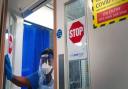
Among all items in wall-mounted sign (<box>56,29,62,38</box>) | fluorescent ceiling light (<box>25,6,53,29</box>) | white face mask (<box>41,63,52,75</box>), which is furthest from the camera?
fluorescent ceiling light (<box>25,6,53,29</box>)

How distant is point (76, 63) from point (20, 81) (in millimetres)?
806

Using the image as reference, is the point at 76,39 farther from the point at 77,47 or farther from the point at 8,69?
the point at 8,69

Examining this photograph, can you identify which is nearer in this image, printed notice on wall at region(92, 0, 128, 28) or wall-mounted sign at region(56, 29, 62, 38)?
printed notice on wall at region(92, 0, 128, 28)

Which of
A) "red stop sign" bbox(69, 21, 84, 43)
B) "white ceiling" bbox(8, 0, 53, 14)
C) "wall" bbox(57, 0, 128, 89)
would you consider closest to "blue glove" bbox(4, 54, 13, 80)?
"white ceiling" bbox(8, 0, 53, 14)

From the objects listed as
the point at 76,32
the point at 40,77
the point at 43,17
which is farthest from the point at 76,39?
the point at 43,17

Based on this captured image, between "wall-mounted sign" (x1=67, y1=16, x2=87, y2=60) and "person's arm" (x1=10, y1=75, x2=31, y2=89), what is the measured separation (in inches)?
29.2

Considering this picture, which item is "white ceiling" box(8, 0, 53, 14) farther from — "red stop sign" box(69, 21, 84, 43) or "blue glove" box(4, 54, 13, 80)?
"red stop sign" box(69, 21, 84, 43)

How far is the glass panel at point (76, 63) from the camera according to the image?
42.1 inches

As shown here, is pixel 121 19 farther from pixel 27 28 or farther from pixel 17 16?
pixel 27 28

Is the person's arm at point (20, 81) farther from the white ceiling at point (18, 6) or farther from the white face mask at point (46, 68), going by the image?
the white ceiling at point (18, 6)

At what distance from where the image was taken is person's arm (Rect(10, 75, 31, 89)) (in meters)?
1.71

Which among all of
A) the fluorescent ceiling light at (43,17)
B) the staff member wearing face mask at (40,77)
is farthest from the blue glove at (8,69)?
the fluorescent ceiling light at (43,17)

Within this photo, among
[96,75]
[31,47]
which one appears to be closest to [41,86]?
[31,47]

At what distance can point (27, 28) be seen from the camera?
2113mm
